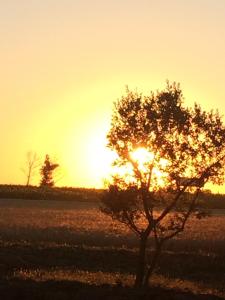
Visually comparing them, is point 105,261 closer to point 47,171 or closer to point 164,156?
point 164,156

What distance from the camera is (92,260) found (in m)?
42.3

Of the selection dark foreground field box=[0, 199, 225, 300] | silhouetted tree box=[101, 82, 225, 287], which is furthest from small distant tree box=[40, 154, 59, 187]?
silhouetted tree box=[101, 82, 225, 287]

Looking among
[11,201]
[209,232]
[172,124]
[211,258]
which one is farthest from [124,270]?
[11,201]

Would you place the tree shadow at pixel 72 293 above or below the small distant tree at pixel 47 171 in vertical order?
below

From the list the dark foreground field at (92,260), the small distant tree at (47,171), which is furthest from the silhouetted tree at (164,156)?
the small distant tree at (47,171)

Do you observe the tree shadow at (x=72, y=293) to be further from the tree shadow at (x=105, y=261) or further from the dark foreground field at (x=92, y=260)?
the tree shadow at (x=105, y=261)

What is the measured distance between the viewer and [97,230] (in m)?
56.0

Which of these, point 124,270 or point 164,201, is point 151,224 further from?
point 124,270

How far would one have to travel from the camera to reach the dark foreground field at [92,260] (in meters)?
25.1

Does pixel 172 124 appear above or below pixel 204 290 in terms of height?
above

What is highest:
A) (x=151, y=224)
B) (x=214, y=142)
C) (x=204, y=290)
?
(x=214, y=142)

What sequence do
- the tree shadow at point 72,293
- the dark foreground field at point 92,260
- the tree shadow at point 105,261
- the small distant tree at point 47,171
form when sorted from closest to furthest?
the tree shadow at point 72,293
the dark foreground field at point 92,260
the tree shadow at point 105,261
the small distant tree at point 47,171

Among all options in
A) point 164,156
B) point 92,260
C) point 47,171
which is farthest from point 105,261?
point 47,171

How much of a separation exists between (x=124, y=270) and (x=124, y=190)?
9.38 metres
